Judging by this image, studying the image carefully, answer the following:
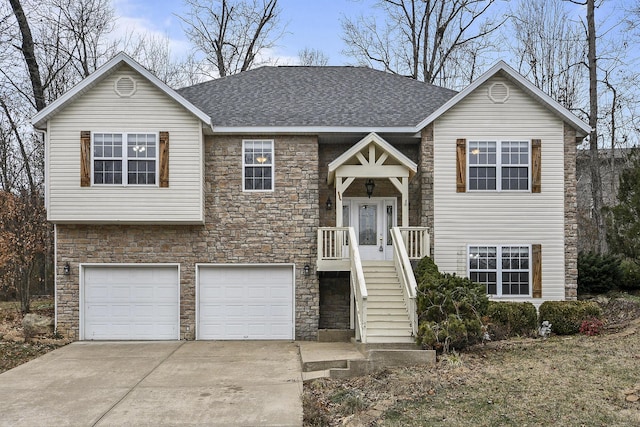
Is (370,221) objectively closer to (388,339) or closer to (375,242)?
(375,242)

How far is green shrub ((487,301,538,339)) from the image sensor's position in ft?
41.4

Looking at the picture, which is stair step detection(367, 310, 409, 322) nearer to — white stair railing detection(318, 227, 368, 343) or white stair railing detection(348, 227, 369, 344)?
white stair railing detection(348, 227, 369, 344)

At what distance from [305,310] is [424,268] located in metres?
3.40

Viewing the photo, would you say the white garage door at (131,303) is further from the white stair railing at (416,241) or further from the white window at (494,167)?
the white window at (494,167)

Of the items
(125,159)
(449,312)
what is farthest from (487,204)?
(125,159)

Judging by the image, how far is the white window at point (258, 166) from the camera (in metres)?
14.1

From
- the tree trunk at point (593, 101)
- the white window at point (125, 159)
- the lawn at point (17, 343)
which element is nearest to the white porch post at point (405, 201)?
the white window at point (125, 159)

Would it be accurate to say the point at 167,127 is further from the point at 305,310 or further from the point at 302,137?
the point at 305,310

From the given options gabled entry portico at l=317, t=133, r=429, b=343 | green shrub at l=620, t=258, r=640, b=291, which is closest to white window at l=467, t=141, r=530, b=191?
gabled entry portico at l=317, t=133, r=429, b=343

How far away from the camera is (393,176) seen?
13422mm

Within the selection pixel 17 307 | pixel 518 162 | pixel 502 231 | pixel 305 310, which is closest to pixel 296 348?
pixel 305 310

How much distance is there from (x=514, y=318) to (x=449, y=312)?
3003mm

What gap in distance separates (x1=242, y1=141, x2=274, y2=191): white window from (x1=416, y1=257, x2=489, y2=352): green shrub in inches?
203

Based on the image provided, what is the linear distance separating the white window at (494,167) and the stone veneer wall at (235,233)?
4.15m
